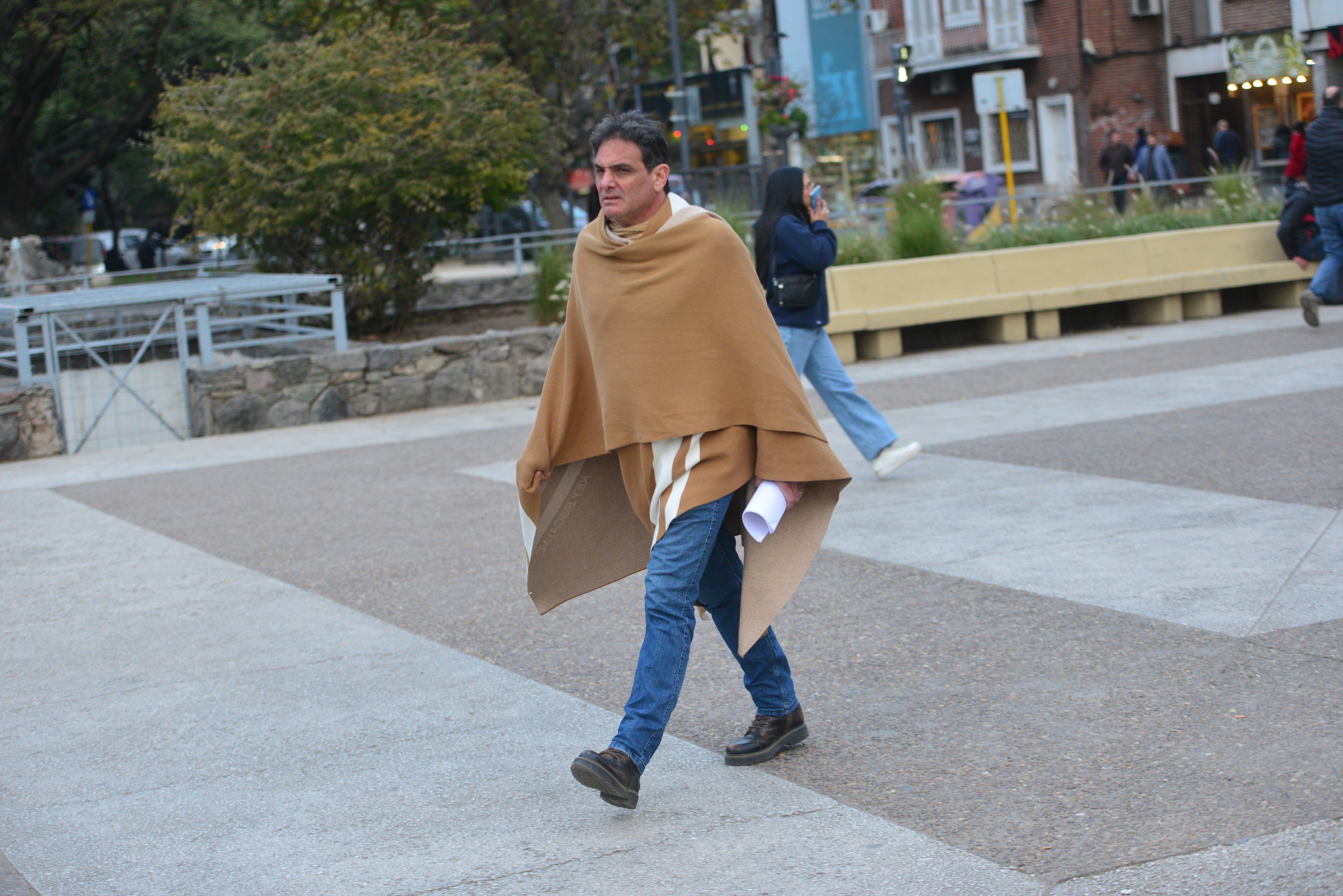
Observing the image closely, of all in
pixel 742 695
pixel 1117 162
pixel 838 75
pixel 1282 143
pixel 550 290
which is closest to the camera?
pixel 742 695

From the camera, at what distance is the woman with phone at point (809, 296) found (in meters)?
7.14

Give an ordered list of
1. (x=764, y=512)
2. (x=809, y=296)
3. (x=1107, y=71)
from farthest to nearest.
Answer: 1. (x=1107, y=71)
2. (x=809, y=296)
3. (x=764, y=512)

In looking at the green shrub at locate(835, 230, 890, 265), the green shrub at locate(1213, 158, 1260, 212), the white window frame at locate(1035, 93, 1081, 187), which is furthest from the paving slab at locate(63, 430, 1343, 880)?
the white window frame at locate(1035, 93, 1081, 187)

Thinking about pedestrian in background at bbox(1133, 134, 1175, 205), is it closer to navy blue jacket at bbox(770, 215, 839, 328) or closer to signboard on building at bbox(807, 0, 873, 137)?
navy blue jacket at bbox(770, 215, 839, 328)

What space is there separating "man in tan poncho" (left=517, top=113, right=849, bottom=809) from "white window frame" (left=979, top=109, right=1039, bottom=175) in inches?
1301

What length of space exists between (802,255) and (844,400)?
0.91 metres

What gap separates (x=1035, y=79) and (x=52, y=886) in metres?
36.3

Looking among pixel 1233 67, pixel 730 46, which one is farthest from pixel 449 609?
pixel 730 46

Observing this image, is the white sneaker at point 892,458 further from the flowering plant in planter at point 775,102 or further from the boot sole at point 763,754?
the flowering plant in planter at point 775,102

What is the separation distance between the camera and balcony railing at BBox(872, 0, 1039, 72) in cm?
3591

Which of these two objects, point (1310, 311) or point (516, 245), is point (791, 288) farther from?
point (516, 245)

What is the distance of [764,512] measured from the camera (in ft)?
11.8

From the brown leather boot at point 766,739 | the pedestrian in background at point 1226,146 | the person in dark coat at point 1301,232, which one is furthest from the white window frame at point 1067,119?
the brown leather boot at point 766,739

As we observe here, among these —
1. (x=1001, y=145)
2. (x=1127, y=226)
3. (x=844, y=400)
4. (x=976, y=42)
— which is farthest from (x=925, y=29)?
(x=844, y=400)
